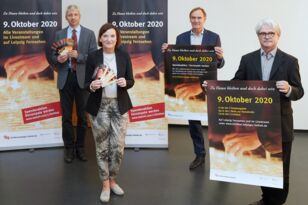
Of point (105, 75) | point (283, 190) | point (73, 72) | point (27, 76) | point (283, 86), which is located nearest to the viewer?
point (283, 86)

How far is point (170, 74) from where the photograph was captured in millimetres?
→ 4125

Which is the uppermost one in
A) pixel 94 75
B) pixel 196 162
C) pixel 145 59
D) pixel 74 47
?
pixel 74 47

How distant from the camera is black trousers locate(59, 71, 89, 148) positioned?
4449 mm

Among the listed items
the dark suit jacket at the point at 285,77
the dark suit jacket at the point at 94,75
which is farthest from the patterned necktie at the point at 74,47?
the dark suit jacket at the point at 285,77

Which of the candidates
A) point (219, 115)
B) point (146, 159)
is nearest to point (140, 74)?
point (146, 159)

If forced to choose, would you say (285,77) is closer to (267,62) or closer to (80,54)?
(267,62)

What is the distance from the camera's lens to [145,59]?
15.8 ft

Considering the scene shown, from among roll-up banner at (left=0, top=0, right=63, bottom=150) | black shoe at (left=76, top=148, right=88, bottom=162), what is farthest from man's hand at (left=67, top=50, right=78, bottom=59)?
black shoe at (left=76, top=148, right=88, bottom=162)

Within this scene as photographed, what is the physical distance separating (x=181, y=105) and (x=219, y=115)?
1221 mm

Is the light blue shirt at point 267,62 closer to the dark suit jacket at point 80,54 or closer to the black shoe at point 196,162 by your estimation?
the black shoe at point 196,162

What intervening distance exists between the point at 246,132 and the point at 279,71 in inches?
20.3

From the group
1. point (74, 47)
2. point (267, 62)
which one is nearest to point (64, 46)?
point (74, 47)

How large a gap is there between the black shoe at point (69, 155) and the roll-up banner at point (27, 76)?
56 centimetres

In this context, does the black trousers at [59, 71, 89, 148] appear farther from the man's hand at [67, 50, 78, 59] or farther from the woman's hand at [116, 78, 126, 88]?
the woman's hand at [116, 78, 126, 88]
